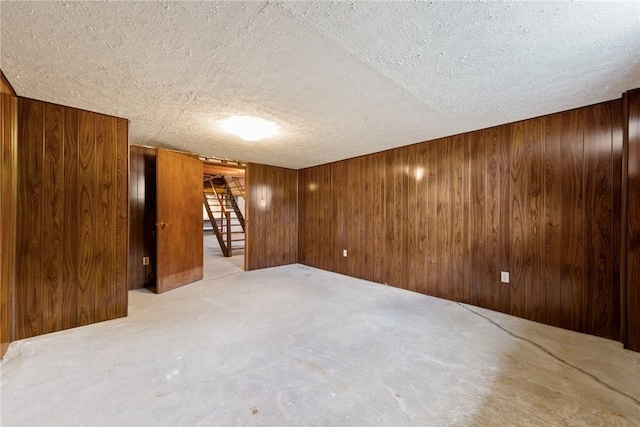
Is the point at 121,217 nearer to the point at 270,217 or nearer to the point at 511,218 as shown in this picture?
the point at 270,217

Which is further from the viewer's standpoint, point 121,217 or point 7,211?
point 121,217

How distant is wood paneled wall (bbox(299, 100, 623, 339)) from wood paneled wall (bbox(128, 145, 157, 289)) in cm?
312

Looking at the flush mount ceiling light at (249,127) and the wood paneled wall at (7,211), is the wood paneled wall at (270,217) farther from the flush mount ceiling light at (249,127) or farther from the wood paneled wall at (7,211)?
the wood paneled wall at (7,211)

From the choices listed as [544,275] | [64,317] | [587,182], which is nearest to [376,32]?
[587,182]

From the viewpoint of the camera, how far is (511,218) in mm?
2645

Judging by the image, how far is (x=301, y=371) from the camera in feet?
5.50

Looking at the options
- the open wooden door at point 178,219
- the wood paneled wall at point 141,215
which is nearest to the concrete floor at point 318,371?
the open wooden door at point 178,219

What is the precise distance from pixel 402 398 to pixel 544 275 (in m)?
2.01

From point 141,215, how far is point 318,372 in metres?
3.32

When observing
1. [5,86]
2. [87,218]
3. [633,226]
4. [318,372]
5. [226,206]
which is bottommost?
[318,372]

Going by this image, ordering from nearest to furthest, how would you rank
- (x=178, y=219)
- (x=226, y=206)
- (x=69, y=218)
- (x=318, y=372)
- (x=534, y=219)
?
(x=318, y=372) < (x=69, y=218) < (x=534, y=219) < (x=178, y=219) < (x=226, y=206)

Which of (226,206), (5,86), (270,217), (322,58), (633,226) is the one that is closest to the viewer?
(322,58)

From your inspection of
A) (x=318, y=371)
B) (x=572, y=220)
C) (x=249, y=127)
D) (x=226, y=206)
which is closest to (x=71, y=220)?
(x=249, y=127)

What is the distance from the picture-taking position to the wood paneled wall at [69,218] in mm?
2094
